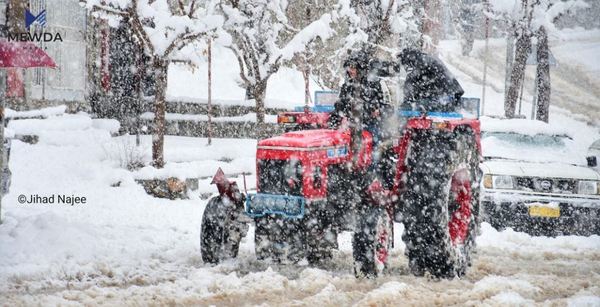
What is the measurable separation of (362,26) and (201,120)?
437 cm

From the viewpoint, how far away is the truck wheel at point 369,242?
657 centimetres

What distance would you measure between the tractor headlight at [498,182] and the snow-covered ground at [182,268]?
51cm

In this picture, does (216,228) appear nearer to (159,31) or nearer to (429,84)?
(429,84)

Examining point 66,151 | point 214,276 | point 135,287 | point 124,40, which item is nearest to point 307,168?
point 214,276

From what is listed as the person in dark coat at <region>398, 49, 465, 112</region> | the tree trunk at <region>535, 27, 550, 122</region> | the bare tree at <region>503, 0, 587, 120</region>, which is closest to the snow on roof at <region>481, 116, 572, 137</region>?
the person in dark coat at <region>398, 49, 465, 112</region>

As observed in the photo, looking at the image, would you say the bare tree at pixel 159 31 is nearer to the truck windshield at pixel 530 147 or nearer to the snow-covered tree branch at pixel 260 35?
the snow-covered tree branch at pixel 260 35

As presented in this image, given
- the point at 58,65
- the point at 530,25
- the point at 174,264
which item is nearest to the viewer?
the point at 174,264

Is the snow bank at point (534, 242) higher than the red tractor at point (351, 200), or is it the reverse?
the red tractor at point (351, 200)

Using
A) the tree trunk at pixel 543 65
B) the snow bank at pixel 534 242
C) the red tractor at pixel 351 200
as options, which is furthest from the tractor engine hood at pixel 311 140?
the tree trunk at pixel 543 65

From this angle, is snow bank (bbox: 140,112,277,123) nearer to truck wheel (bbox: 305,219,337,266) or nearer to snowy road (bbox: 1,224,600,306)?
snowy road (bbox: 1,224,600,306)

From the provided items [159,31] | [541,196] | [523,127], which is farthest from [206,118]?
[541,196]

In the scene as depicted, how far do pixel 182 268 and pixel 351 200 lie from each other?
167cm

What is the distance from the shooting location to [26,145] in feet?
47.7

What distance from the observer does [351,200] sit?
23.0 feet
